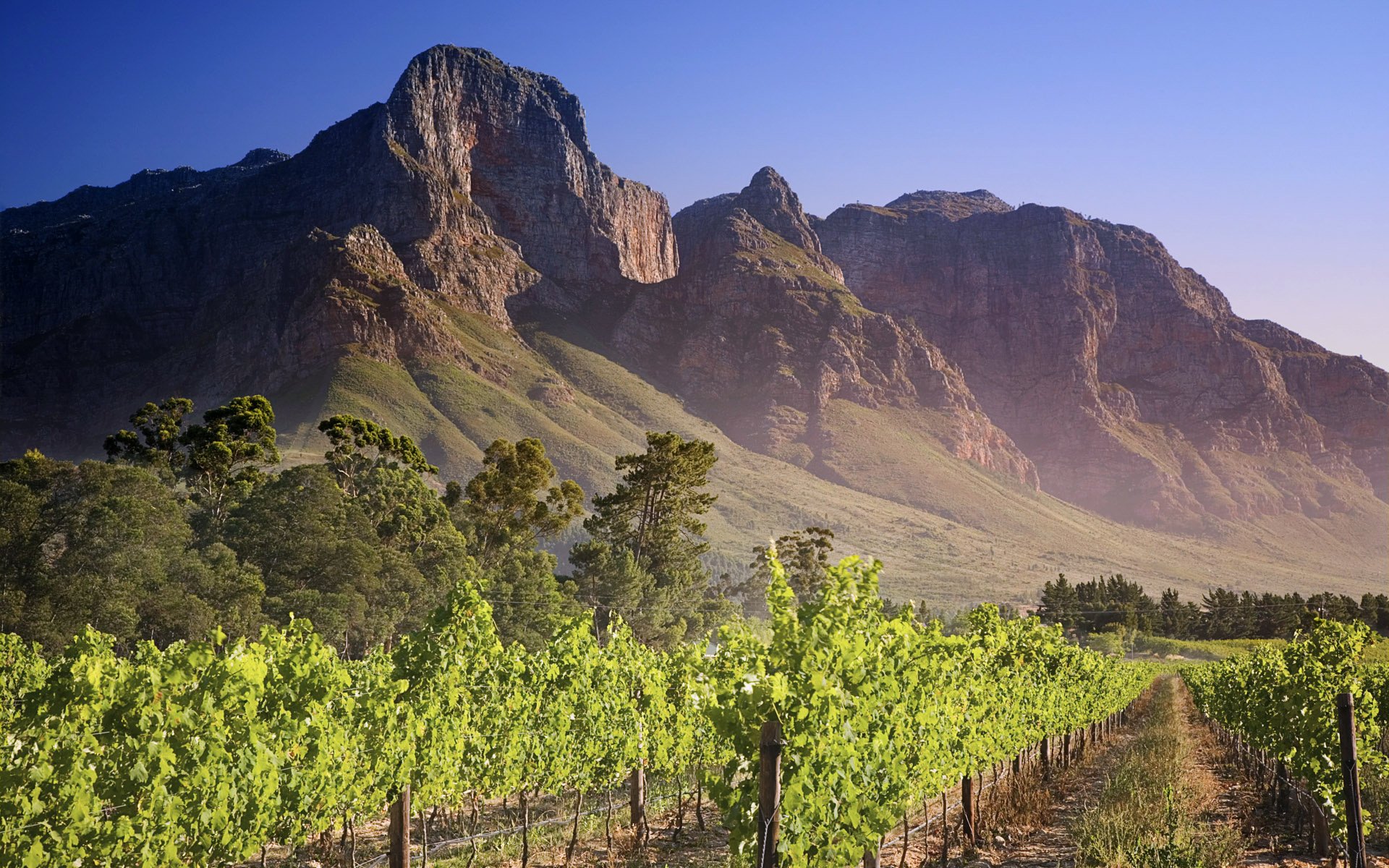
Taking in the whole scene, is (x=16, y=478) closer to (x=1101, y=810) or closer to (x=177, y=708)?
(x=177, y=708)

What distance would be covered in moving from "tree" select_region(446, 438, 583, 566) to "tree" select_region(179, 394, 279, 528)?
1301cm

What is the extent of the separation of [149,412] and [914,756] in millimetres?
62751

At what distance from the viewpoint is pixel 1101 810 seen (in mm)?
14977

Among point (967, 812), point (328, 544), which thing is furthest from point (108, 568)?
point (967, 812)

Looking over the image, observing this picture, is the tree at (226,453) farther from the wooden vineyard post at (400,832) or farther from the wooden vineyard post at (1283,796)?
the wooden vineyard post at (1283,796)

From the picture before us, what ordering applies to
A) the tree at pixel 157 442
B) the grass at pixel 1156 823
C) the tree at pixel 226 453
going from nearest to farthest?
1. the grass at pixel 1156 823
2. the tree at pixel 226 453
3. the tree at pixel 157 442

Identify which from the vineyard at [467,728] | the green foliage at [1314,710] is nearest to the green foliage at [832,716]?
the vineyard at [467,728]

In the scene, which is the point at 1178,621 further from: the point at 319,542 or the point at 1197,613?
the point at 319,542

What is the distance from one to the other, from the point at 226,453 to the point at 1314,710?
56.8 meters

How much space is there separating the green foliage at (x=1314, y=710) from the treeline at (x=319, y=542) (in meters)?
12.2

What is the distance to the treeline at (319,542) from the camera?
3553cm

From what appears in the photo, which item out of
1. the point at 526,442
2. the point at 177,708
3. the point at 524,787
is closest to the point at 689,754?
the point at 524,787

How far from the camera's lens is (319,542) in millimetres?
43719

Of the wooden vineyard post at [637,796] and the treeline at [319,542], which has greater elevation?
the treeline at [319,542]
